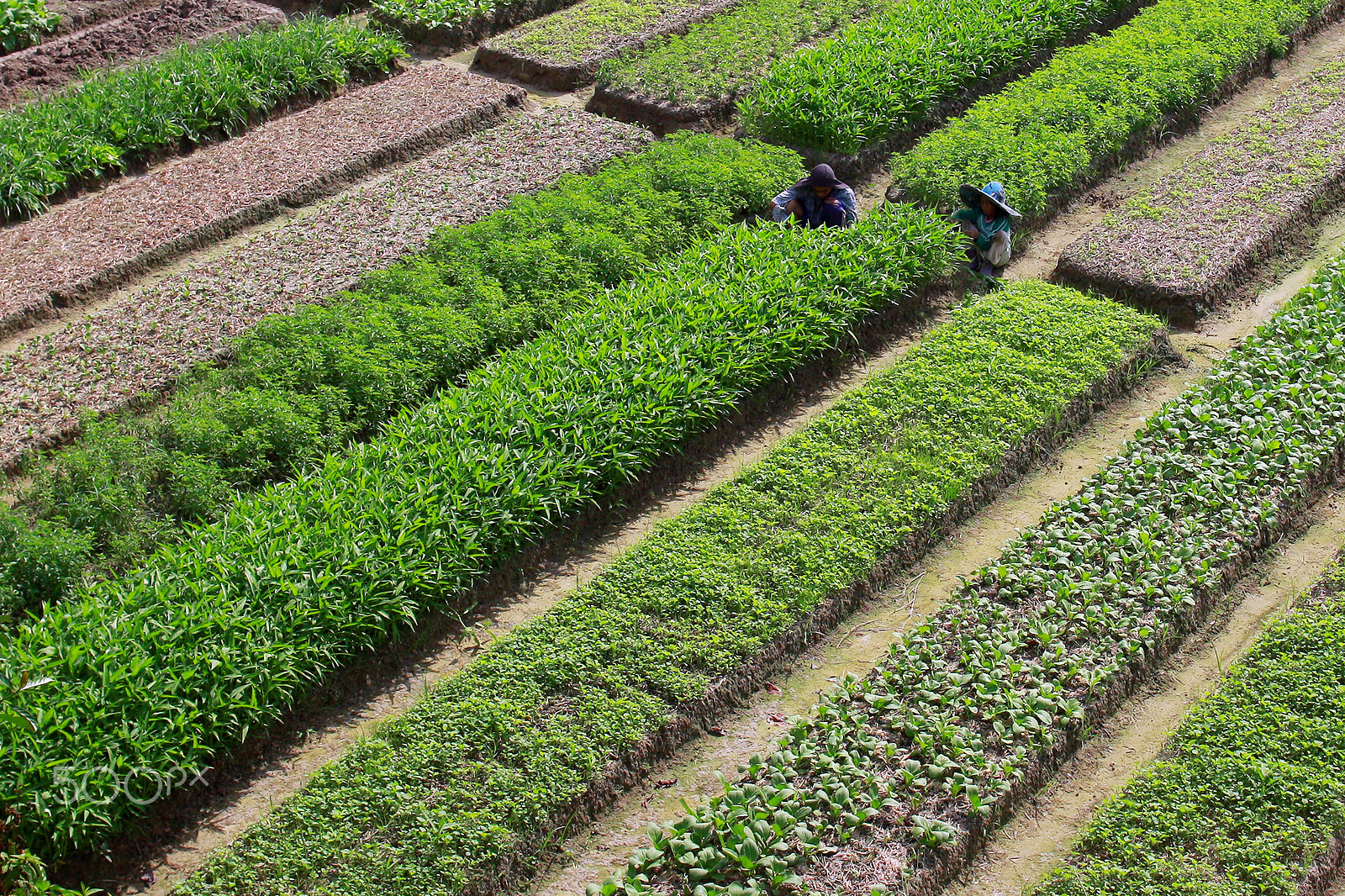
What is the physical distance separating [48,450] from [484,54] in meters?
7.70

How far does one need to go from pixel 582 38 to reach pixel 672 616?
9.23 m

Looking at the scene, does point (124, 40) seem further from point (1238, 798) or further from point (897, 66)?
point (1238, 798)

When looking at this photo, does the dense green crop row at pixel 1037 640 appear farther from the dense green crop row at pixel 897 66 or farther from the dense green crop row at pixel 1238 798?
the dense green crop row at pixel 897 66

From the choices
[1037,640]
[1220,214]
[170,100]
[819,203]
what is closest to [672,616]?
[1037,640]

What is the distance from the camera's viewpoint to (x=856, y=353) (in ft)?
32.1

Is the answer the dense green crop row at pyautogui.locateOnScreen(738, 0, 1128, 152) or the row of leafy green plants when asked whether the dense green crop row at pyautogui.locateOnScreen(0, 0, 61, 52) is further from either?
the dense green crop row at pyautogui.locateOnScreen(738, 0, 1128, 152)

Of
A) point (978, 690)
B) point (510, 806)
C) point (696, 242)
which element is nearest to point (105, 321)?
point (696, 242)

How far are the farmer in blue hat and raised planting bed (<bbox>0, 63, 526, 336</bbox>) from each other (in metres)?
5.17

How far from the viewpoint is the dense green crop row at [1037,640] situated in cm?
604

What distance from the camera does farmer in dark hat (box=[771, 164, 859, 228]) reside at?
10.4 meters

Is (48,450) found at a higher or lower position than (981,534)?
higher

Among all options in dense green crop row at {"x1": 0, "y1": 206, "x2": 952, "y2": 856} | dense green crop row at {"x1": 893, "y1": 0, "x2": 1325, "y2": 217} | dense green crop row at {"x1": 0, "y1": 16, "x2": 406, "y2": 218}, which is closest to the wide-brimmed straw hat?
dense green crop row at {"x1": 893, "y1": 0, "x2": 1325, "y2": 217}

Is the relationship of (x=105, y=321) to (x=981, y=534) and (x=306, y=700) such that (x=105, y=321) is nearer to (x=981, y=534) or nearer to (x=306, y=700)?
(x=306, y=700)

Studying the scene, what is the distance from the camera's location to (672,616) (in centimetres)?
725
